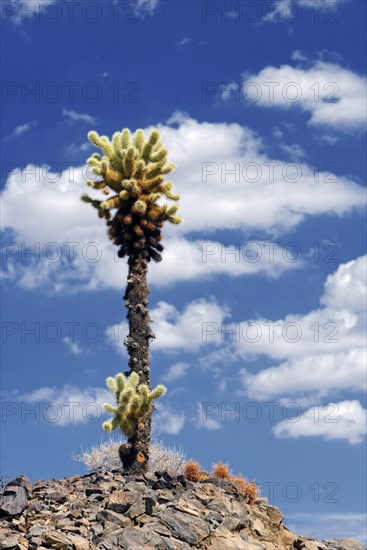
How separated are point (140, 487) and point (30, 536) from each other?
13.5ft

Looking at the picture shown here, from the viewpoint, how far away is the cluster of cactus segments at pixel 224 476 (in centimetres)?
2438

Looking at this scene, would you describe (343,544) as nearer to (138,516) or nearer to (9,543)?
(138,516)

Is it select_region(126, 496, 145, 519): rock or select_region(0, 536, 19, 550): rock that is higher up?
select_region(126, 496, 145, 519): rock

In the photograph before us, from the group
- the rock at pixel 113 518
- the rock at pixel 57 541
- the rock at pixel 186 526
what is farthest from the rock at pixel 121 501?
the rock at pixel 57 541

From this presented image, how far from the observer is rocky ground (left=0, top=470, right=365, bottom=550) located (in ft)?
62.6

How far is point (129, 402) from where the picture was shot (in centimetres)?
2550

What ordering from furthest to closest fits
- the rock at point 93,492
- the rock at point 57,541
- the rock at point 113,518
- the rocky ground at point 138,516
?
the rock at point 93,492 < the rock at point 113,518 < the rocky ground at point 138,516 < the rock at point 57,541

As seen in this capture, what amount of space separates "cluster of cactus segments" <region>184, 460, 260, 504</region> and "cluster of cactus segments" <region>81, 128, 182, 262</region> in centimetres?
765

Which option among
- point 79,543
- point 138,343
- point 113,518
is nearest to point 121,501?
point 113,518

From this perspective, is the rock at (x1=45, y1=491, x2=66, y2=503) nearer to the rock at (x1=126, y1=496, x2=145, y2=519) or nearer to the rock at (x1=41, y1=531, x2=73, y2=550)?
the rock at (x1=126, y1=496, x2=145, y2=519)

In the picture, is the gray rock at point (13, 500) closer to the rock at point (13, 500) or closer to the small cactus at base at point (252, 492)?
the rock at point (13, 500)

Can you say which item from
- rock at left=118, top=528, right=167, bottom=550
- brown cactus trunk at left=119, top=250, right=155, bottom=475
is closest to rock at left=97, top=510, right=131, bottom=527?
rock at left=118, top=528, right=167, bottom=550

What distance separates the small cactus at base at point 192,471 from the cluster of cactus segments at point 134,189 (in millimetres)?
7520

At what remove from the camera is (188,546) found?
1953cm
